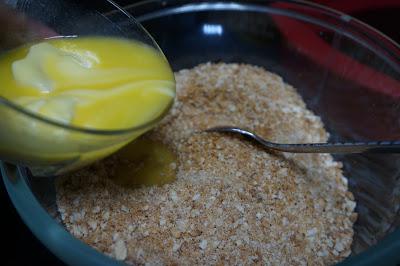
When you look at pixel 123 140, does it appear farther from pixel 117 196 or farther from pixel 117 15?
pixel 117 15

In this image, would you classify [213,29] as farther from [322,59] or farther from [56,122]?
[56,122]

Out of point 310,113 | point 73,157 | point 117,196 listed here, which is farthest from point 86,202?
point 310,113

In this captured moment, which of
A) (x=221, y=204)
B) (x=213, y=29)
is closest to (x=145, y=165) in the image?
(x=221, y=204)

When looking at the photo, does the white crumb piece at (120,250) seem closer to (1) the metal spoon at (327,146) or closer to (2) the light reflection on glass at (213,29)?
(1) the metal spoon at (327,146)

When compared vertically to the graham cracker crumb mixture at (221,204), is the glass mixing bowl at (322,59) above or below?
above

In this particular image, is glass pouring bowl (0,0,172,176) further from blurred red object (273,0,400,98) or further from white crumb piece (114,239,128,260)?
blurred red object (273,0,400,98)

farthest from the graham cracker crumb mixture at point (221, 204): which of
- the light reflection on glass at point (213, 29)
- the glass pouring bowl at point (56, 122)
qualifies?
the light reflection on glass at point (213, 29)

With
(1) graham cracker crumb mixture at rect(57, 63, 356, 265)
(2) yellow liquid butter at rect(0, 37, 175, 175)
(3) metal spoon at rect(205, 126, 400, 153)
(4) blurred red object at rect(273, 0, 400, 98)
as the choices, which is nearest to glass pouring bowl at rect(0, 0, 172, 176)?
(2) yellow liquid butter at rect(0, 37, 175, 175)
